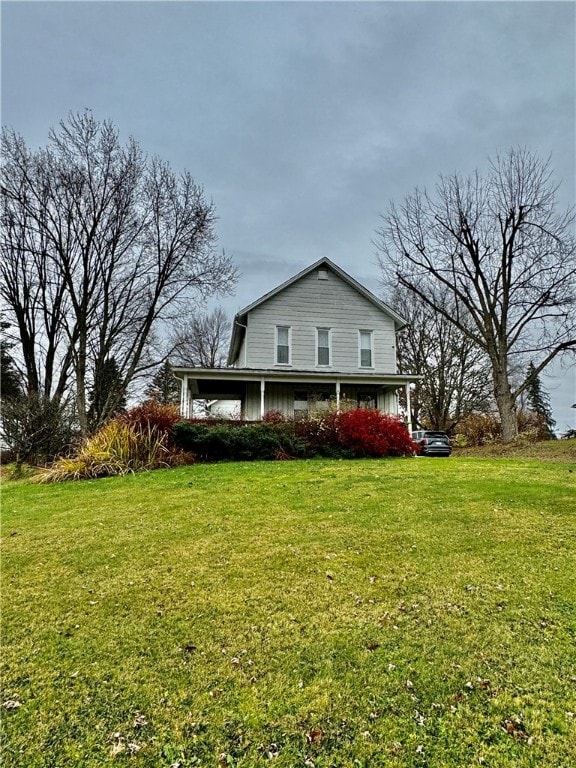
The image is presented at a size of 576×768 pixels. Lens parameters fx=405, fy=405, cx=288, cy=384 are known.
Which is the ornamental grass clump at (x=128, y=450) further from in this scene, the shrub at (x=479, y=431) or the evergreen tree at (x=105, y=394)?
the shrub at (x=479, y=431)

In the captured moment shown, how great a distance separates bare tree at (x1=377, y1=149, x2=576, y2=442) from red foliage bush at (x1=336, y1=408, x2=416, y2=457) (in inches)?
273

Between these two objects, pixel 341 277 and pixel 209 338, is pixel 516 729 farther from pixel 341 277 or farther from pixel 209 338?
pixel 209 338

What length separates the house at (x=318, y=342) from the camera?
18.8 meters

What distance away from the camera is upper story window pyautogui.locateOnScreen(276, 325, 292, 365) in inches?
746

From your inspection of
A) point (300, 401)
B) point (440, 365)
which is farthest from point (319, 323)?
point (440, 365)

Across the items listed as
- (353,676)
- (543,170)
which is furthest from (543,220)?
(353,676)

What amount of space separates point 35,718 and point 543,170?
2105 cm

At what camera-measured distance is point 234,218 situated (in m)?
20.8

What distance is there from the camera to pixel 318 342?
19.3 m

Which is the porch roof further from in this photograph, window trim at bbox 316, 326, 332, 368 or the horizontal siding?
the horizontal siding

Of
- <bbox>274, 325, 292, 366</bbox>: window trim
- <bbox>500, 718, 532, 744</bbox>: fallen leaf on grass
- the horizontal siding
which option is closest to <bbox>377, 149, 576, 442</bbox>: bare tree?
the horizontal siding

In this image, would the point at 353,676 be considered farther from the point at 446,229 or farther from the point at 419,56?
the point at 446,229

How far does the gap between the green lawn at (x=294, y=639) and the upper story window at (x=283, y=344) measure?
13.1 meters

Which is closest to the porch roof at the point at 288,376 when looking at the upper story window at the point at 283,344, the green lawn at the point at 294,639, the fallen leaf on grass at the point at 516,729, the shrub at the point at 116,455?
the upper story window at the point at 283,344
